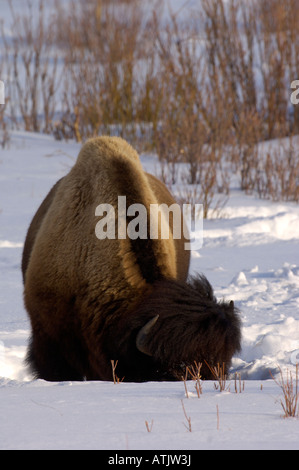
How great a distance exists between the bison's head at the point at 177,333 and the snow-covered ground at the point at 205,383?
6.4 inches

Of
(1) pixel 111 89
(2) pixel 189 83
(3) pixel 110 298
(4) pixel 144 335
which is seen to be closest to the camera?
(4) pixel 144 335

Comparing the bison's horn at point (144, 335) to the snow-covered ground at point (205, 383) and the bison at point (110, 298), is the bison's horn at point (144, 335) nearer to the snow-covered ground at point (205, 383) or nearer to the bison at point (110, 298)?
the bison at point (110, 298)

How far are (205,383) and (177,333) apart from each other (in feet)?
0.79

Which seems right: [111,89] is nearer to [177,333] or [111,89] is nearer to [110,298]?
[110,298]

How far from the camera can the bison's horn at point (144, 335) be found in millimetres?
3053

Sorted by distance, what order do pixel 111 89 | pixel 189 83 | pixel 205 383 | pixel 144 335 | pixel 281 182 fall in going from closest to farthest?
1. pixel 205 383
2. pixel 144 335
3. pixel 281 182
4. pixel 189 83
5. pixel 111 89

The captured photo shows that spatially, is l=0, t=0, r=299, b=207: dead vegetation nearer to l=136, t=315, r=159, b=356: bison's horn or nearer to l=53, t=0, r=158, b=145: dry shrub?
l=53, t=0, r=158, b=145: dry shrub

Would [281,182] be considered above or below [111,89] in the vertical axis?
below

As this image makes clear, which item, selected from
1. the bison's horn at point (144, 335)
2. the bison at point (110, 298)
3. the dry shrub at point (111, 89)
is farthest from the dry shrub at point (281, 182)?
the bison's horn at point (144, 335)

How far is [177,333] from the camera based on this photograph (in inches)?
118

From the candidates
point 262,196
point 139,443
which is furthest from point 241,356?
point 262,196

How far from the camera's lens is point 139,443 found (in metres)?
1.99

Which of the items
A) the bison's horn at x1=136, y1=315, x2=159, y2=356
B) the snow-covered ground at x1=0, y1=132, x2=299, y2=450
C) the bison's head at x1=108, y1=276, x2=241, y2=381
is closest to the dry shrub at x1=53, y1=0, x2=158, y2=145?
the snow-covered ground at x1=0, y1=132, x2=299, y2=450

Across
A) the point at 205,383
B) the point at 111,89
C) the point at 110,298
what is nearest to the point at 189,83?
the point at 111,89
